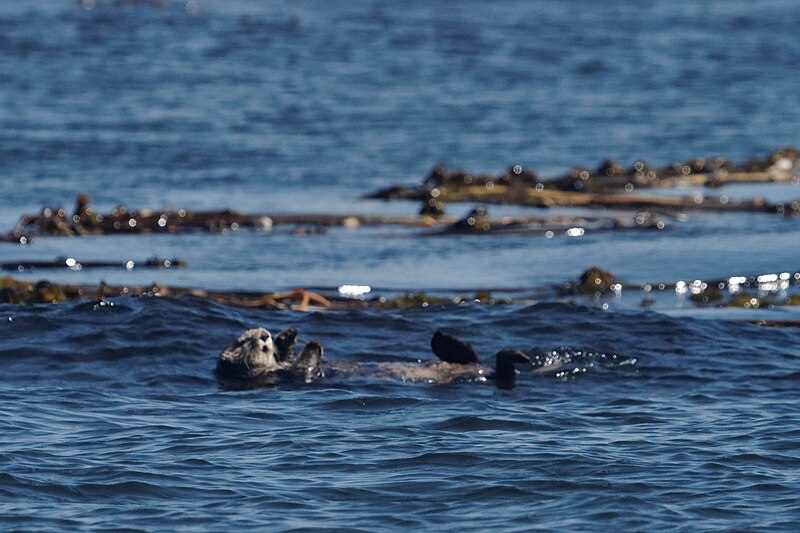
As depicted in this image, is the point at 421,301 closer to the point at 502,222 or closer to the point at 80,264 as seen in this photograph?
the point at 80,264

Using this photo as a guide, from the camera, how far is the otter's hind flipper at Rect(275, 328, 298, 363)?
9.66 metres

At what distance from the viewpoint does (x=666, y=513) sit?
695cm

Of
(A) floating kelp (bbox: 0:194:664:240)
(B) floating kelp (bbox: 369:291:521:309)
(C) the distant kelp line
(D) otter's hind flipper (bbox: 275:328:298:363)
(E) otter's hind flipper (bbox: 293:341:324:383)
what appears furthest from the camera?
(A) floating kelp (bbox: 0:194:664:240)

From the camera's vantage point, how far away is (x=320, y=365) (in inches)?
384

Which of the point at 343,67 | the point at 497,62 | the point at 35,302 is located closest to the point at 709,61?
the point at 497,62

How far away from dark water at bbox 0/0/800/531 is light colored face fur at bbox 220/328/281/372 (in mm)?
274

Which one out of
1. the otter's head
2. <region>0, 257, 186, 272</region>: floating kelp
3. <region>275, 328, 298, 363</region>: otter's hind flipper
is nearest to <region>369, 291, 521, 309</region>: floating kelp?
<region>275, 328, 298, 363</region>: otter's hind flipper

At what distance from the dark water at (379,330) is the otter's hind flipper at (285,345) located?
17.7 inches

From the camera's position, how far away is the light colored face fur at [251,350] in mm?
9422

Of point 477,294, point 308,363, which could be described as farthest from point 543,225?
point 308,363

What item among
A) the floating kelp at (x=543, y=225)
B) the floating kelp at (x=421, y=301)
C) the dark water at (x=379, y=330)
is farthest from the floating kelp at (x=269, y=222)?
the floating kelp at (x=421, y=301)

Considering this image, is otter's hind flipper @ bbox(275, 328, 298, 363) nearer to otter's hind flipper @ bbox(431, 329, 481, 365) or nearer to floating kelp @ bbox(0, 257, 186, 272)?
otter's hind flipper @ bbox(431, 329, 481, 365)

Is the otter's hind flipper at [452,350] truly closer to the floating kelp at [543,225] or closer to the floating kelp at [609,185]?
the floating kelp at [543,225]

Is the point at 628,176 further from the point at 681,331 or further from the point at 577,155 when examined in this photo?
the point at 681,331
